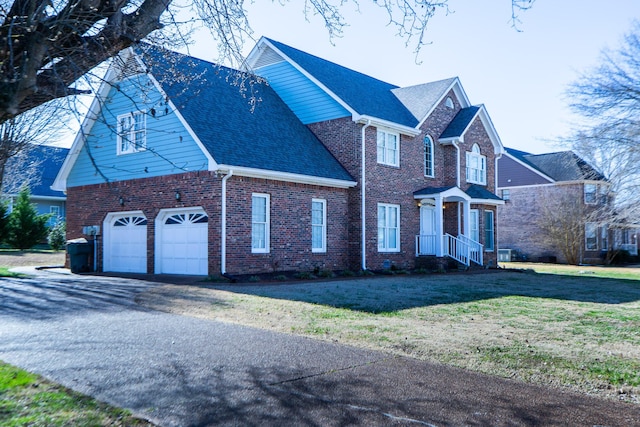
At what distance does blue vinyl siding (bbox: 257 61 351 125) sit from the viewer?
21.2m

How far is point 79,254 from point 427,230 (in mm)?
13889

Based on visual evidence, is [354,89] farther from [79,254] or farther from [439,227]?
[79,254]

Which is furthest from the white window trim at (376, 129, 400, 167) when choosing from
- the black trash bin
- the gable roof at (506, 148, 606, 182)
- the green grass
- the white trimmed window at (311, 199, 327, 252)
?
the green grass

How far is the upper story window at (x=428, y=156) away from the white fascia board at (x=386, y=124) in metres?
1.43

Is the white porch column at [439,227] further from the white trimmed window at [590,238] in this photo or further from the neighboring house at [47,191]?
the neighboring house at [47,191]

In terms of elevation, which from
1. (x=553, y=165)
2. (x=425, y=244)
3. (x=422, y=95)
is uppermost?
(x=422, y=95)

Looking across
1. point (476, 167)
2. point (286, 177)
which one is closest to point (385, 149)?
point (286, 177)

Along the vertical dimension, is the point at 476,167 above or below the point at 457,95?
below

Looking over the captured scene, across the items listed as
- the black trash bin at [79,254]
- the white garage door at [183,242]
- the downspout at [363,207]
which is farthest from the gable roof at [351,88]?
the black trash bin at [79,254]

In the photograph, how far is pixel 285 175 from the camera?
57.7 feet

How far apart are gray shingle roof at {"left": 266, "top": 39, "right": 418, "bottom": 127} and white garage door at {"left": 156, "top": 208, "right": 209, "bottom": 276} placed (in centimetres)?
726

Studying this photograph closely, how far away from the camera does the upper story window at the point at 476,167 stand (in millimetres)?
26109

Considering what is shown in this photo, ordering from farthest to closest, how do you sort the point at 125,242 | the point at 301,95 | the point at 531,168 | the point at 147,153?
the point at 531,168, the point at 301,95, the point at 125,242, the point at 147,153

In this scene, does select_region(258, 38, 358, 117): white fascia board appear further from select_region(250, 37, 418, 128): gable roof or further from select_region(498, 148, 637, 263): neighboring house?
select_region(498, 148, 637, 263): neighboring house
